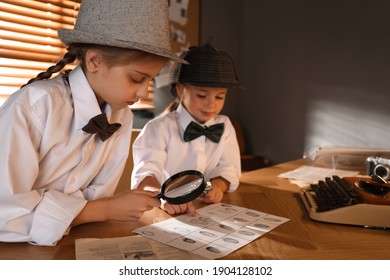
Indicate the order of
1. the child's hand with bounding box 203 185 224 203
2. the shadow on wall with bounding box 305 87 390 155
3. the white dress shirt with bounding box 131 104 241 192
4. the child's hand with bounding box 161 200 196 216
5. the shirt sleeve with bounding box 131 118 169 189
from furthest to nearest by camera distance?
the shadow on wall with bounding box 305 87 390 155, the white dress shirt with bounding box 131 104 241 192, the shirt sleeve with bounding box 131 118 169 189, the child's hand with bounding box 203 185 224 203, the child's hand with bounding box 161 200 196 216

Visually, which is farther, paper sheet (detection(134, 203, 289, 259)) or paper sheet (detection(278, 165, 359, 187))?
paper sheet (detection(278, 165, 359, 187))

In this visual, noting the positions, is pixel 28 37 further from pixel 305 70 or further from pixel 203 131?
pixel 305 70

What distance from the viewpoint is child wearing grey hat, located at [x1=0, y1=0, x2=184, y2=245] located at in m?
0.90

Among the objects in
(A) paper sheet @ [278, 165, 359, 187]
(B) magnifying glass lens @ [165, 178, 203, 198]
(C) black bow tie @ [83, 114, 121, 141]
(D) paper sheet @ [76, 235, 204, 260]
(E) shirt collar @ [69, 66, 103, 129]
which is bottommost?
(A) paper sheet @ [278, 165, 359, 187]

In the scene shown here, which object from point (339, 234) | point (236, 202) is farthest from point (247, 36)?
point (339, 234)

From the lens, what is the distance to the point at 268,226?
41.6 inches

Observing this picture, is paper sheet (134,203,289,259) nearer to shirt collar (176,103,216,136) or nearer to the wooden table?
the wooden table

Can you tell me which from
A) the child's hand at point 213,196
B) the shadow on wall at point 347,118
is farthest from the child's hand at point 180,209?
the shadow on wall at point 347,118

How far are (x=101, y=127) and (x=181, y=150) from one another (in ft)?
2.08

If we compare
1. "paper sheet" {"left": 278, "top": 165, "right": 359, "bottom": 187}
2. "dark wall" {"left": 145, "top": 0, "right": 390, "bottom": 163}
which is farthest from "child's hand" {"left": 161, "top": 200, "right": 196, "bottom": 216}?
"dark wall" {"left": 145, "top": 0, "right": 390, "bottom": 163}

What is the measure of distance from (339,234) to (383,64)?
8.71 ft

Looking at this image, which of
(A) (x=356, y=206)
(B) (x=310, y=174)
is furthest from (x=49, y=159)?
(B) (x=310, y=174)

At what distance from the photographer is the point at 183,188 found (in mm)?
1043
